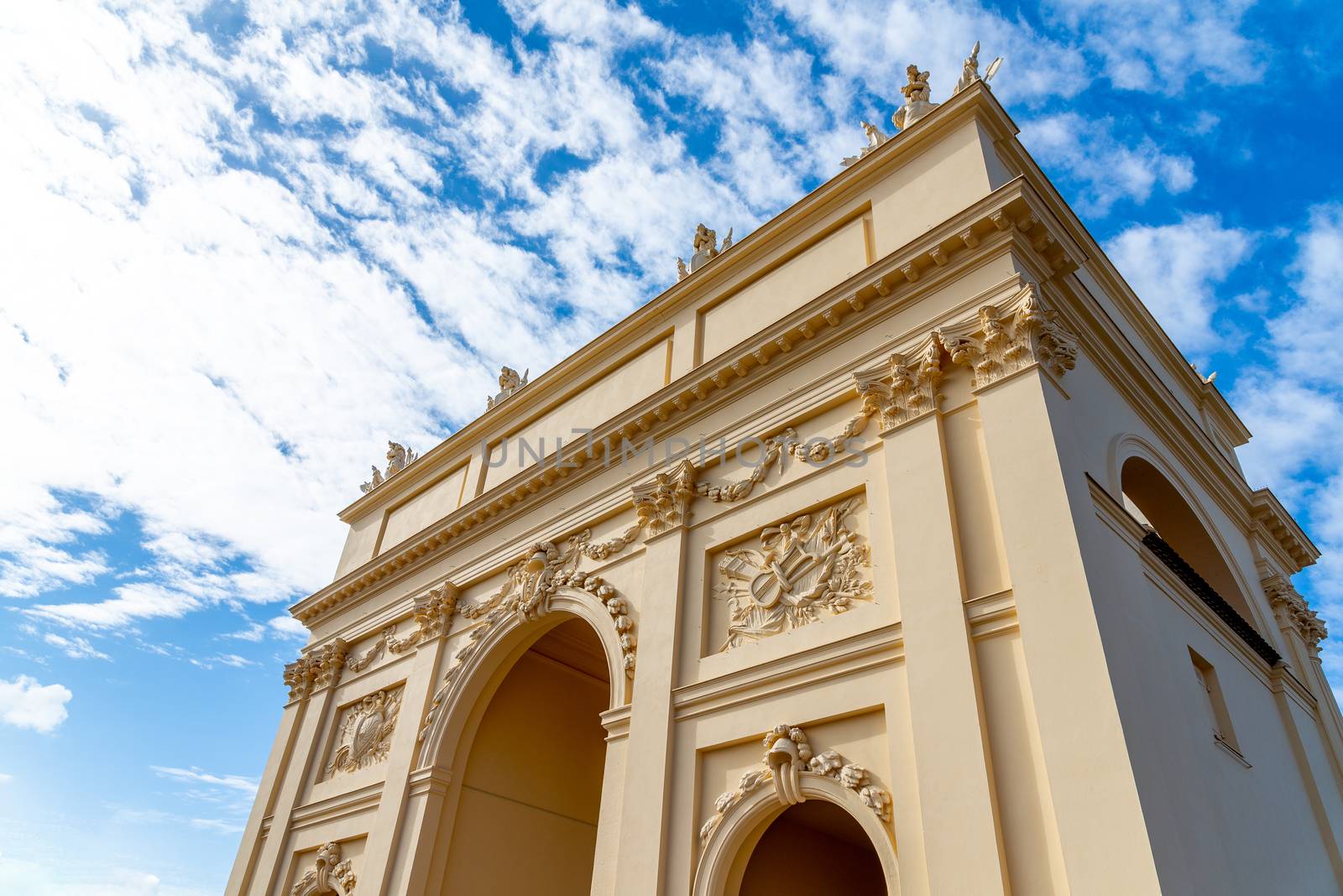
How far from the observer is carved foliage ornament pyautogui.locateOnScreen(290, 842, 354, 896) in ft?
42.1

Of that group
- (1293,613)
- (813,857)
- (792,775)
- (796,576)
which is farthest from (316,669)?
(1293,613)

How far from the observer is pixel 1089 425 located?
9180 mm

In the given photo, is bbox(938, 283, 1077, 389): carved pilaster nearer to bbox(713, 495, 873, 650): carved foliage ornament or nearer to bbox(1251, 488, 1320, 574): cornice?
bbox(713, 495, 873, 650): carved foliage ornament

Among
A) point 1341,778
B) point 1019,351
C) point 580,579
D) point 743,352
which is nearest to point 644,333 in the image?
point 743,352

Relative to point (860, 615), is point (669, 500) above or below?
above

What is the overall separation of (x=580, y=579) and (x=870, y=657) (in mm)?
4832

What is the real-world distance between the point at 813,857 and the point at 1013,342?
6135mm

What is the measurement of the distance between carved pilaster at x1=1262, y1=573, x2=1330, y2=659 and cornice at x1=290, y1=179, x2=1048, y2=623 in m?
7.12

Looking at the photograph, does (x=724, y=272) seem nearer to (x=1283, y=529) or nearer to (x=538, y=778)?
(x=538, y=778)

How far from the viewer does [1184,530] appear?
12.1 metres

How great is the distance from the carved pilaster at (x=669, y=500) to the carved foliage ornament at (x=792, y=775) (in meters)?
3.22

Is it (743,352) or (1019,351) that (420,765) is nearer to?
(743,352)

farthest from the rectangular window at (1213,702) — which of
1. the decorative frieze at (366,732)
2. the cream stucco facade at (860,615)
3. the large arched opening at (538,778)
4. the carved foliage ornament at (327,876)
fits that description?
the carved foliage ornament at (327,876)

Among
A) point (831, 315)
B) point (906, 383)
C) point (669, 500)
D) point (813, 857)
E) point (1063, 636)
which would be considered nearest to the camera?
point (1063, 636)
